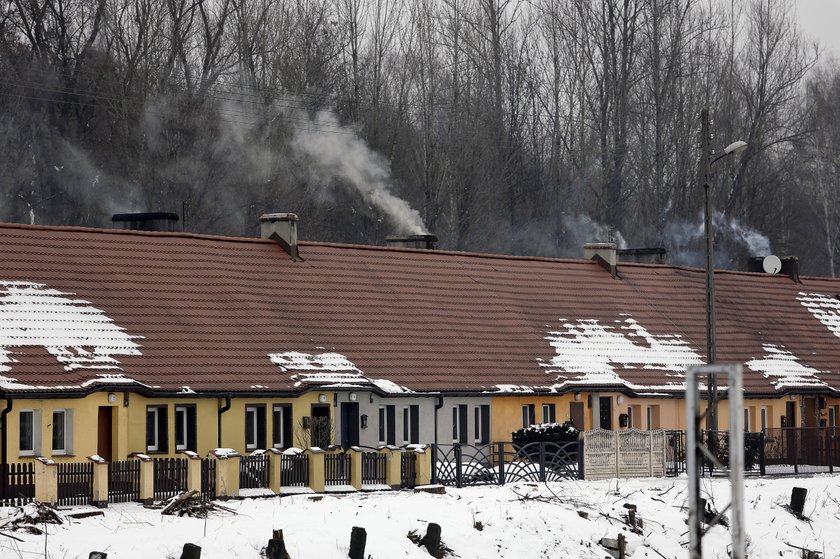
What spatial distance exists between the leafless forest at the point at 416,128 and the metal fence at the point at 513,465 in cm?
2985

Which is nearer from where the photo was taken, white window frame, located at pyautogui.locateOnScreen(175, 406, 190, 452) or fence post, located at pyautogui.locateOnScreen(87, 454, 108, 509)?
fence post, located at pyautogui.locateOnScreen(87, 454, 108, 509)

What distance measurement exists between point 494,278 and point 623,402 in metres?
6.72

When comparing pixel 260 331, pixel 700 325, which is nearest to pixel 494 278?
pixel 700 325

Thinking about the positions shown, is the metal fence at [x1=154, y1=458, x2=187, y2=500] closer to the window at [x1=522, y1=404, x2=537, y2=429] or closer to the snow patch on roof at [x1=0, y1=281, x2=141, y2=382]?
the snow patch on roof at [x1=0, y1=281, x2=141, y2=382]

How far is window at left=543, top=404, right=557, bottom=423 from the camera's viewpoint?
4809 cm

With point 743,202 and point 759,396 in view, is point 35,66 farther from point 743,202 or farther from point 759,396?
point 743,202

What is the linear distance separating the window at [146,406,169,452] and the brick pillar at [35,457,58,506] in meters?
6.43

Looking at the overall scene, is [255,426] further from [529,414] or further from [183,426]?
[529,414]

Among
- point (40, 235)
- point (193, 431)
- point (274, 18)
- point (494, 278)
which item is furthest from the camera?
point (274, 18)

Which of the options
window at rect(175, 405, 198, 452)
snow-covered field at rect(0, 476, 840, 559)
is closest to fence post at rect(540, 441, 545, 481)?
snow-covered field at rect(0, 476, 840, 559)

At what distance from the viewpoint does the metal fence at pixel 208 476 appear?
35438mm

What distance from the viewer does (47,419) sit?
3734 cm

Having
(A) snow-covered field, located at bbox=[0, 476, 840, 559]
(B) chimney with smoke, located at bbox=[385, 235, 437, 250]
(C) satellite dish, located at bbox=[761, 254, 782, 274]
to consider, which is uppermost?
(B) chimney with smoke, located at bbox=[385, 235, 437, 250]

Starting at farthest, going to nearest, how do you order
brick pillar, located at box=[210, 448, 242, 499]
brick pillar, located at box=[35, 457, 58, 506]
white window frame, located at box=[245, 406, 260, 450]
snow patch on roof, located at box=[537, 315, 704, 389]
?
snow patch on roof, located at box=[537, 315, 704, 389] → white window frame, located at box=[245, 406, 260, 450] → brick pillar, located at box=[210, 448, 242, 499] → brick pillar, located at box=[35, 457, 58, 506]
